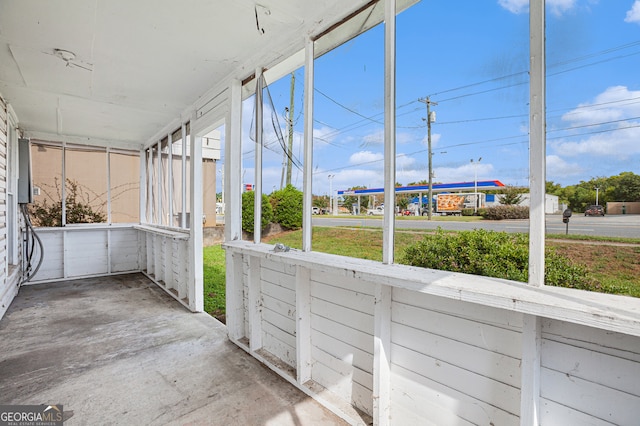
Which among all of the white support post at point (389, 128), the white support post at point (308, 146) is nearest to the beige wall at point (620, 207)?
the white support post at point (389, 128)

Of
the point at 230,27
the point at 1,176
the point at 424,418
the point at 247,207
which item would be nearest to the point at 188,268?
the point at 247,207

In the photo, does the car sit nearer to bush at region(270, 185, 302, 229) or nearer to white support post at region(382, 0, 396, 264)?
white support post at region(382, 0, 396, 264)

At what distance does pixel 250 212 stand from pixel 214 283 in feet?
9.12

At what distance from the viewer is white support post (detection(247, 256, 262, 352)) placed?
2588 millimetres

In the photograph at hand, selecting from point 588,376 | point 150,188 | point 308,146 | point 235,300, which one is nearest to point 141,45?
point 308,146

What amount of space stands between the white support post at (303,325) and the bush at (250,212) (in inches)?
29.7

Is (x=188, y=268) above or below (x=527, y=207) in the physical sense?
below

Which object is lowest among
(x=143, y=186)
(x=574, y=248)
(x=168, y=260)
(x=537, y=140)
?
(x=168, y=260)

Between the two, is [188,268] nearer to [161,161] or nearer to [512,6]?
[161,161]

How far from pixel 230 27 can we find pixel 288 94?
0.58 m

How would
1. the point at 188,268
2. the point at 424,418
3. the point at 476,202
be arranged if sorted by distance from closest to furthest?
the point at 476,202
the point at 424,418
the point at 188,268

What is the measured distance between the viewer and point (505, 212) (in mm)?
1271

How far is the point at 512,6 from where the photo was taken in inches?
48.1

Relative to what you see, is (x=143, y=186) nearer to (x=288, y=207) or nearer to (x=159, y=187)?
(x=159, y=187)
